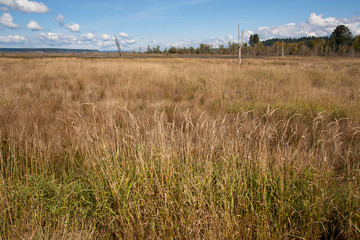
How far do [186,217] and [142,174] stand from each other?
0.62 meters

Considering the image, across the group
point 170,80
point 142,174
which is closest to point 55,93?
point 170,80

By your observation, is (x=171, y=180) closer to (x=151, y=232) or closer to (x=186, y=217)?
(x=186, y=217)

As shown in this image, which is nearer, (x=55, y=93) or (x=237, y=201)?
(x=237, y=201)

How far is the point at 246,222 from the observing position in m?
1.85

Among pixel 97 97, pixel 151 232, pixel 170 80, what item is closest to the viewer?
pixel 151 232

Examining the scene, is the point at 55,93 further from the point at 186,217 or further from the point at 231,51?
the point at 231,51

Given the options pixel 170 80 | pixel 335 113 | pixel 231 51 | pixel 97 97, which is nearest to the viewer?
pixel 335 113

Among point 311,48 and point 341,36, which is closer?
point 341,36

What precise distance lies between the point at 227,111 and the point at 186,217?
3.81 metres

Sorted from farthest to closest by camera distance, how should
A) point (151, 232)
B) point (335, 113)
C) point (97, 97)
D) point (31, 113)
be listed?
1. point (97, 97)
2. point (335, 113)
3. point (31, 113)
4. point (151, 232)

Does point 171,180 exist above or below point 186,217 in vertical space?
above

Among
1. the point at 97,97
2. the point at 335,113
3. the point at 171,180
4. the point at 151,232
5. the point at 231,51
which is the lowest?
the point at 151,232

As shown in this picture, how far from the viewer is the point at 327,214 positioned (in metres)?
1.84

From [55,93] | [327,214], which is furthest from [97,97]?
[327,214]
